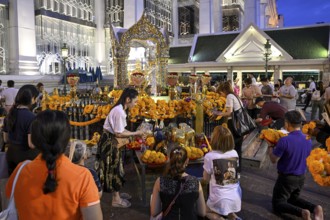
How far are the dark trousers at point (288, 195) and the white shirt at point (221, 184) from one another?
0.82 m

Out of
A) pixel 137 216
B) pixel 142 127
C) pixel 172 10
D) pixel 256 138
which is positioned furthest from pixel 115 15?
pixel 137 216

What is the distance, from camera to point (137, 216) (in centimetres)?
444

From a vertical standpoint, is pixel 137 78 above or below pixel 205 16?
below

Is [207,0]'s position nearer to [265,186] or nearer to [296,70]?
[296,70]

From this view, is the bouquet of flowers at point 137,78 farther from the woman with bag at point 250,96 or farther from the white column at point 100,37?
the white column at point 100,37

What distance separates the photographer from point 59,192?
1.90 m

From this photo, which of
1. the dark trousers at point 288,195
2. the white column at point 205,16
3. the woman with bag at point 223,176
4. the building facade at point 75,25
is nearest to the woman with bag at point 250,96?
the dark trousers at point 288,195

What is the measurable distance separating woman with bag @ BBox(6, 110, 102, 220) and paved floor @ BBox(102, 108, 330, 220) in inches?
103

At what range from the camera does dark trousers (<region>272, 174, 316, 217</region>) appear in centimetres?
422

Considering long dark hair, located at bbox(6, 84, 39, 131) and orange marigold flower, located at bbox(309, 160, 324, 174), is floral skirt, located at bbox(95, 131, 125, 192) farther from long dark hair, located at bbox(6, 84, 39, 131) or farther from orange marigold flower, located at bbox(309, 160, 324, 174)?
orange marigold flower, located at bbox(309, 160, 324, 174)

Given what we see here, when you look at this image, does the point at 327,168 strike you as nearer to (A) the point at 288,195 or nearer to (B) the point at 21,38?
(A) the point at 288,195

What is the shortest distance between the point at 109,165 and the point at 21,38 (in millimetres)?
14086

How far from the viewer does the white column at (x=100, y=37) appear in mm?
23016

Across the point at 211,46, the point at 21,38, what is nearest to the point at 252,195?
the point at 21,38
